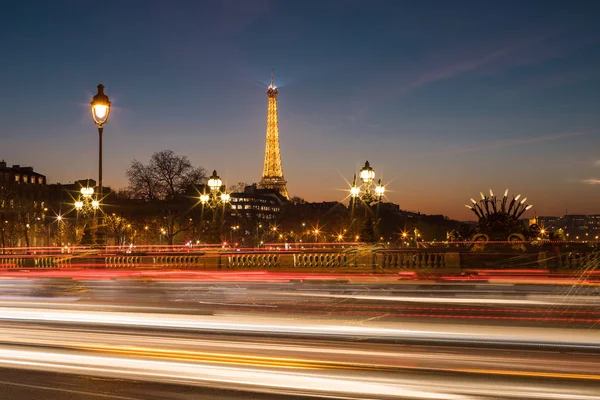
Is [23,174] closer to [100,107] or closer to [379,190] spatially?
[379,190]

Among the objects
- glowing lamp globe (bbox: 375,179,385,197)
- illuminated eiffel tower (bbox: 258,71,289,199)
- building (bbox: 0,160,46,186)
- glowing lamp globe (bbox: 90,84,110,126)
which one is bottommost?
glowing lamp globe (bbox: 375,179,385,197)

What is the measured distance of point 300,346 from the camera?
1182 centimetres

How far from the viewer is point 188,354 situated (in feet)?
37.0

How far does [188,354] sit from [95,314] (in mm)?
4622

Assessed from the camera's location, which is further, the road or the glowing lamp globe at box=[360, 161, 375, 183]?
the glowing lamp globe at box=[360, 161, 375, 183]

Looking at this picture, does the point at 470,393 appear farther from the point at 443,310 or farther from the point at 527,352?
the point at 443,310

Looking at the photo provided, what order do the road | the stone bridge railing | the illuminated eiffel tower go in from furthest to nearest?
the illuminated eiffel tower → the stone bridge railing → the road

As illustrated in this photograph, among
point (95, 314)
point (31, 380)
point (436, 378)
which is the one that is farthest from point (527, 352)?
point (95, 314)

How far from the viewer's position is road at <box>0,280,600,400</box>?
30.1 ft

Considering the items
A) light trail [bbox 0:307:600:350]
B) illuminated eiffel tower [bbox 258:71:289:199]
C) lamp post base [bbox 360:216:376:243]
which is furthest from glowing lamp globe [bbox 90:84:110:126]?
illuminated eiffel tower [bbox 258:71:289:199]

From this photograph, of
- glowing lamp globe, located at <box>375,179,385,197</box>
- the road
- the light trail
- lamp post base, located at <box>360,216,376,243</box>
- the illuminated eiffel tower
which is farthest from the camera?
the illuminated eiffel tower

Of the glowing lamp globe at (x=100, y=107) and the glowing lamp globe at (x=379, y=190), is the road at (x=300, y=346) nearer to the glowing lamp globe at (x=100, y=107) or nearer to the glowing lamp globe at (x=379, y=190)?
the glowing lamp globe at (x=100, y=107)

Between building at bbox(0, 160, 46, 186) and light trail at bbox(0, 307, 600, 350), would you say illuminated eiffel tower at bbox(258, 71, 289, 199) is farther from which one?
light trail at bbox(0, 307, 600, 350)

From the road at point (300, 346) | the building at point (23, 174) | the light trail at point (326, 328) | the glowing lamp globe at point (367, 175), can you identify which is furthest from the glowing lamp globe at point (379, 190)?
the building at point (23, 174)
